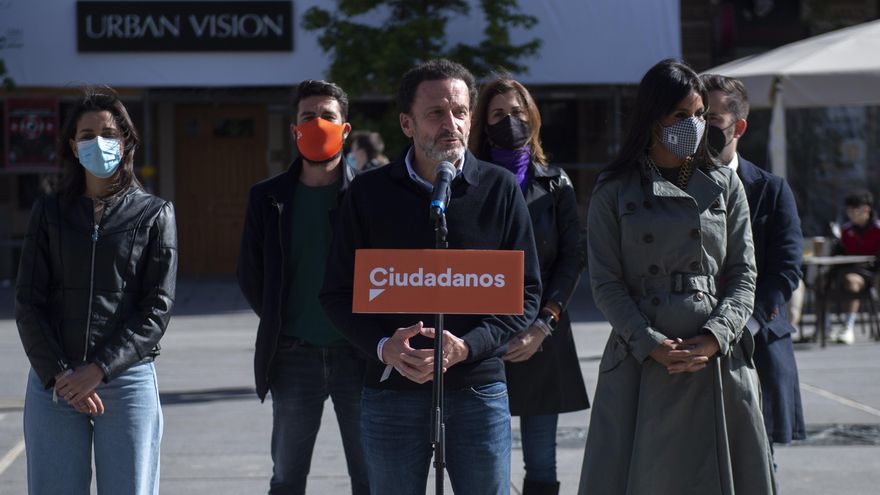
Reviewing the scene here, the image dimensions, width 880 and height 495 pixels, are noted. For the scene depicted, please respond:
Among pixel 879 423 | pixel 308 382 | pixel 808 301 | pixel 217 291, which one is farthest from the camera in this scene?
pixel 217 291

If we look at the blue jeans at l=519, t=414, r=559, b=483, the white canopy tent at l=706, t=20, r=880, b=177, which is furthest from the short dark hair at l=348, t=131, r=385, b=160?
the blue jeans at l=519, t=414, r=559, b=483

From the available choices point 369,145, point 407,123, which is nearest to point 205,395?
point 369,145

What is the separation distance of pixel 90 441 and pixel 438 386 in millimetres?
1475

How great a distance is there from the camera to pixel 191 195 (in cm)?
2103

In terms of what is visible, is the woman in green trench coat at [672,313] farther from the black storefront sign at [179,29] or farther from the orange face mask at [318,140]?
the black storefront sign at [179,29]

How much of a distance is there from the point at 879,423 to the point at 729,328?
4771 mm

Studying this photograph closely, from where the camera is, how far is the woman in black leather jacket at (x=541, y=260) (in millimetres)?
5316

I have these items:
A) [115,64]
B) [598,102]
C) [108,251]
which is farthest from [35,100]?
[108,251]

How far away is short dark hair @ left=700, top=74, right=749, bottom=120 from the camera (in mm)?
5176

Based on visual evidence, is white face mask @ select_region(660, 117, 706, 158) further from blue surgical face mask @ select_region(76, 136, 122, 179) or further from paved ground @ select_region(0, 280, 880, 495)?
paved ground @ select_region(0, 280, 880, 495)

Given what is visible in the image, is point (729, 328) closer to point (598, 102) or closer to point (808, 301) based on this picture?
point (808, 301)

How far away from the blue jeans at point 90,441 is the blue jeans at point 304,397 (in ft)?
2.31

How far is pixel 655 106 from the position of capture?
4500mm

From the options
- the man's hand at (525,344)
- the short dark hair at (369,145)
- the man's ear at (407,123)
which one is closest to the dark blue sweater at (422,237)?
the man's ear at (407,123)
